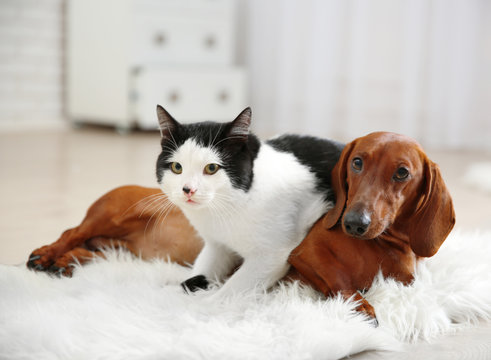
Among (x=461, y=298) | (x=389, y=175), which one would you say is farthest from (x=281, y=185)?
(x=461, y=298)

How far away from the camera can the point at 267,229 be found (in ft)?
3.65

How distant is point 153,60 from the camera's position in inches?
143

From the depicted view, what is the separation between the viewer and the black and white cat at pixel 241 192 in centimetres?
108

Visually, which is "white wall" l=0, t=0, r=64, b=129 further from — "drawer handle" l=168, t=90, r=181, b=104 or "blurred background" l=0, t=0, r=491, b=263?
"drawer handle" l=168, t=90, r=181, b=104

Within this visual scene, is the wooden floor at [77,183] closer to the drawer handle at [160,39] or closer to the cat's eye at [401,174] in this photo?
the cat's eye at [401,174]

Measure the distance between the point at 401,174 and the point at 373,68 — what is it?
2530 mm

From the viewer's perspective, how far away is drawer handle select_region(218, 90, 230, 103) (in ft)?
12.3

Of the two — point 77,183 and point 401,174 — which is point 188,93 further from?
point 401,174

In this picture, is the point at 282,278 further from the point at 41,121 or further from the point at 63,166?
the point at 41,121

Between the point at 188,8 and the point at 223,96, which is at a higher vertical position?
the point at 188,8

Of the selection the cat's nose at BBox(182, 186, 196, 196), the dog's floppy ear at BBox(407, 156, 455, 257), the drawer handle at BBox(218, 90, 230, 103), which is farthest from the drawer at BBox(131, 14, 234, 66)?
the dog's floppy ear at BBox(407, 156, 455, 257)

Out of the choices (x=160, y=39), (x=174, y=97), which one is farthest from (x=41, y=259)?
(x=160, y=39)

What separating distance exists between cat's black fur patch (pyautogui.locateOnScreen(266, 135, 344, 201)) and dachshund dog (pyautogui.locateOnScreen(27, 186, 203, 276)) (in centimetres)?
29

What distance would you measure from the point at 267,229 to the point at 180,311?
0.21 m
